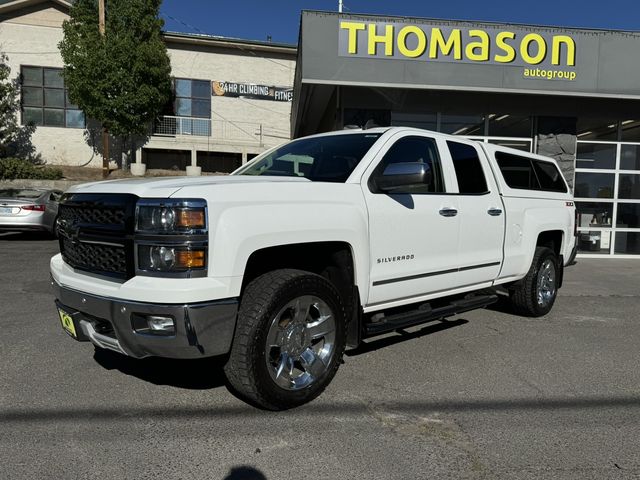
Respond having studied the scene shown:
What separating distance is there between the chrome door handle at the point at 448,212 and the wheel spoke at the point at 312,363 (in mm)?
1687

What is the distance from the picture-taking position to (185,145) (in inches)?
1120

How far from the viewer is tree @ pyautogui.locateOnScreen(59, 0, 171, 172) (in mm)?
24219

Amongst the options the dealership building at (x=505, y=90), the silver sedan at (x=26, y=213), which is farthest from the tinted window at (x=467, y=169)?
the silver sedan at (x=26, y=213)

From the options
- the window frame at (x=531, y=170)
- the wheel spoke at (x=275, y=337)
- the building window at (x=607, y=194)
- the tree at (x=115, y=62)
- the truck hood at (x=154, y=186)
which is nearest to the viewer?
the truck hood at (x=154, y=186)

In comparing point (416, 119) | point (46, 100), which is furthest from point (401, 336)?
point (46, 100)

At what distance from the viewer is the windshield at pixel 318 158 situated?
4184mm

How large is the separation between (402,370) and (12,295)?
5.50m

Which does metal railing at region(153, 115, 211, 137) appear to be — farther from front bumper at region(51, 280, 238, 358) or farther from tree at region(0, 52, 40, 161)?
front bumper at region(51, 280, 238, 358)

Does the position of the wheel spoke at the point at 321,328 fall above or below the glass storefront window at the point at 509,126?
below

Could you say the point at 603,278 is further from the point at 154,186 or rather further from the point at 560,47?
the point at 154,186

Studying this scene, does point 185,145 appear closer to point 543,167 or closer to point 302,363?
point 543,167

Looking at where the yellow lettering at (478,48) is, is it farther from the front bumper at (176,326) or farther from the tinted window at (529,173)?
the front bumper at (176,326)

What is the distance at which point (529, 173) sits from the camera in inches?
241

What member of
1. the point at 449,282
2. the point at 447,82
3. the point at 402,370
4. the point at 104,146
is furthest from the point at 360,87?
the point at 104,146
